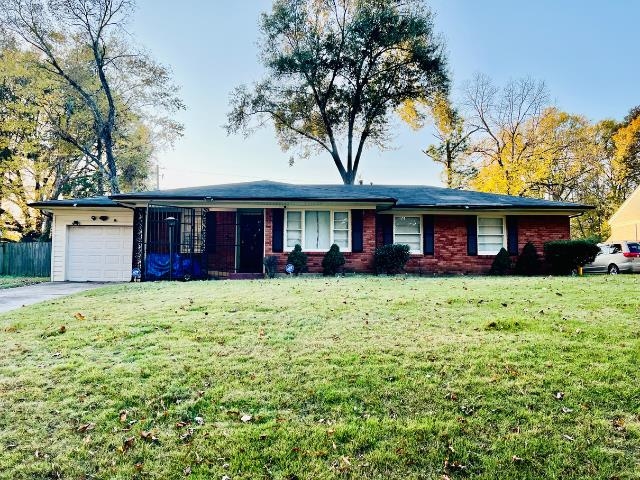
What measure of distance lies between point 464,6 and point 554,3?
3.74 m

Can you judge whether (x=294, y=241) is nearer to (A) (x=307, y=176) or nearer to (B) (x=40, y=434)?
(B) (x=40, y=434)

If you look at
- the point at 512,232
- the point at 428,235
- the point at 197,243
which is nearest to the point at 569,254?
the point at 512,232

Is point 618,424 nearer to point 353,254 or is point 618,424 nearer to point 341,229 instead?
point 353,254

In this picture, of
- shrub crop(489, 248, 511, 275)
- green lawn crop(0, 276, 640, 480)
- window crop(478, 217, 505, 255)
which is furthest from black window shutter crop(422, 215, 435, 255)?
green lawn crop(0, 276, 640, 480)

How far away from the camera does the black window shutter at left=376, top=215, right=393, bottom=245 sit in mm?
15688

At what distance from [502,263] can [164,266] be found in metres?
12.2

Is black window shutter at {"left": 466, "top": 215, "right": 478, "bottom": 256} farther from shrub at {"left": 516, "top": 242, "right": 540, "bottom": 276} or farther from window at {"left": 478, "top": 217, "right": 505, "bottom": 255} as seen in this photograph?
shrub at {"left": 516, "top": 242, "right": 540, "bottom": 276}

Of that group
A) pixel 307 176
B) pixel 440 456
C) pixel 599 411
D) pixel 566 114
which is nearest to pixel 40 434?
pixel 440 456

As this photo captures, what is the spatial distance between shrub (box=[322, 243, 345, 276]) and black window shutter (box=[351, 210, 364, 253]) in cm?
82

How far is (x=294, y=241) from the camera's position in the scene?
15164 mm

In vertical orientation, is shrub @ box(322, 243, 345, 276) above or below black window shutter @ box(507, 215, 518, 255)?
below

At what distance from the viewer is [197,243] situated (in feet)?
50.8

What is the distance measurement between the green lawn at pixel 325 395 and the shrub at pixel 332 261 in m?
7.80

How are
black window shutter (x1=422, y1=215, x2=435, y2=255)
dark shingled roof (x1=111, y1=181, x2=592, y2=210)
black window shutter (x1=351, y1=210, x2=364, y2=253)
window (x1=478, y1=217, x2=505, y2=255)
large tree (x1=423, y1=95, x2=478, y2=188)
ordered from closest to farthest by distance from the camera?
dark shingled roof (x1=111, y1=181, x2=592, y2=210) < black window shutter (x1=351, y1=210, x2=364, y2=253) < black window shutter (x1=422, y1=215, x2=435, y2=255) < window (x1=478, y1=217, x2=505, y2=255) < large tree (x1=423, y1=95, x2=478, y2=188)
